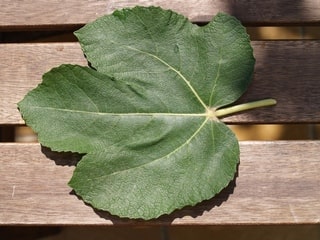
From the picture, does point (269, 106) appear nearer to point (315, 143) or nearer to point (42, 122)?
point (315, 143)

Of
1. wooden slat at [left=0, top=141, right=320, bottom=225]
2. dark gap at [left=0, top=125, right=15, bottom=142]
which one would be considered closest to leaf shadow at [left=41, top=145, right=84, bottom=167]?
wooden slat at [left=0, top=141, right=320, bottom=225]

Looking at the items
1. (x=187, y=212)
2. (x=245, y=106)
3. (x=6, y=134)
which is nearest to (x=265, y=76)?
(x=245, y=106)

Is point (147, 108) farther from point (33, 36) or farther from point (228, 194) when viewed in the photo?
point (33, 36)

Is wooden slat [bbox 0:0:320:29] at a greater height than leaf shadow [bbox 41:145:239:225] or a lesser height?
greater

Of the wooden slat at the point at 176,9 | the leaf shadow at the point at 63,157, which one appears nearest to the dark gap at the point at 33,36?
the wooden slat at the point at 176,9

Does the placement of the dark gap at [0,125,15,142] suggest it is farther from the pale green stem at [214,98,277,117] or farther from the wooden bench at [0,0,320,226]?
the pale green stem at [214,98,277,117]

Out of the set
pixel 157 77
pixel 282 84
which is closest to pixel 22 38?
pixel 157 77

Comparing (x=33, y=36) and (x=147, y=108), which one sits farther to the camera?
(x=33, y=36)
